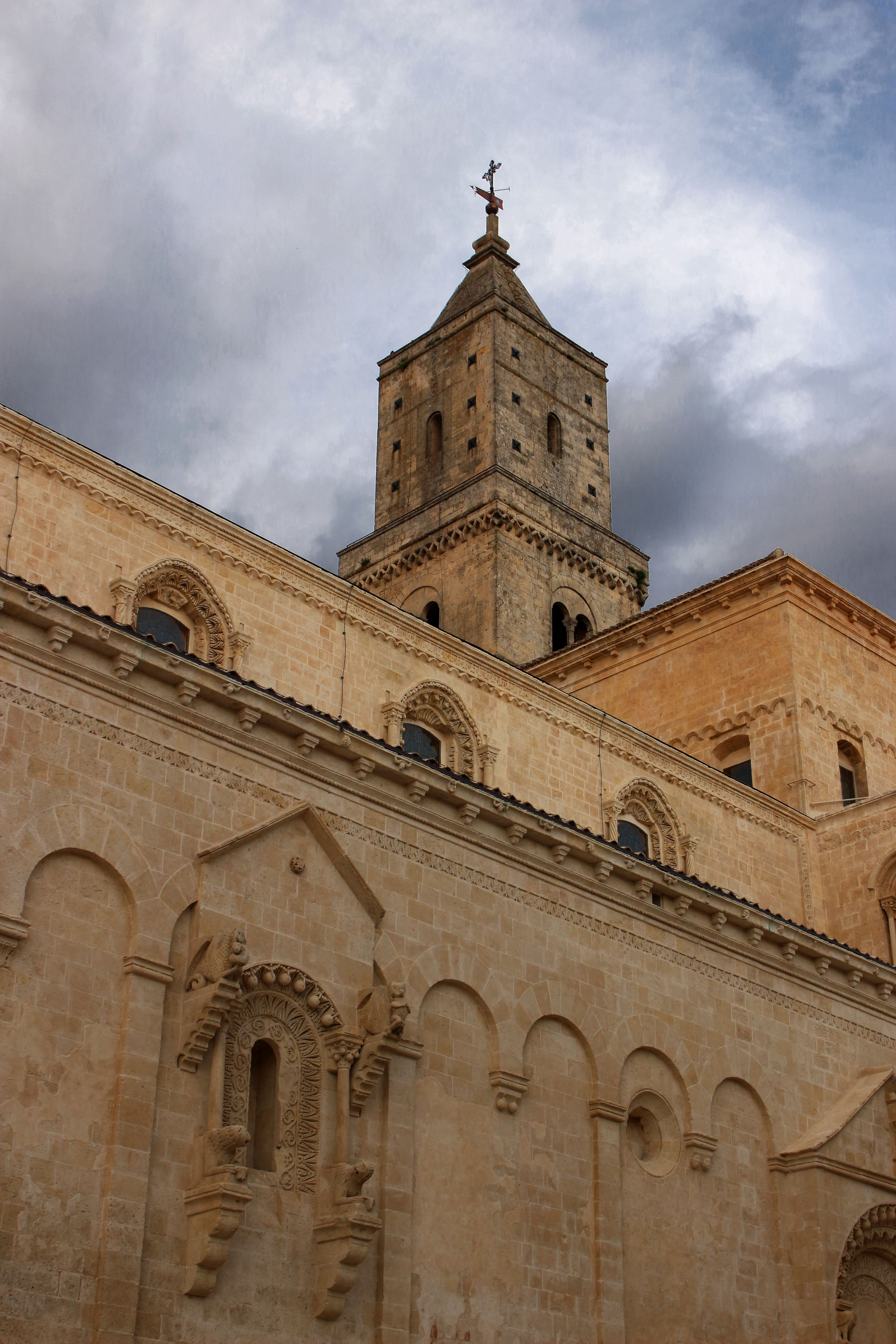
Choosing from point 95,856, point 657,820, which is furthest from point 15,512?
point 657,820

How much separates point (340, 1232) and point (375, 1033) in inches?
72.6

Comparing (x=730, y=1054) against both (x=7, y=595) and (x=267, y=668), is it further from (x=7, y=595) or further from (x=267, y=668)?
(x=7, y=595)

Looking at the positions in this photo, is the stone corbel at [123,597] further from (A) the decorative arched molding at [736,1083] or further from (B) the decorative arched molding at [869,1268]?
(B) the decorative arched molding at [869,1268]

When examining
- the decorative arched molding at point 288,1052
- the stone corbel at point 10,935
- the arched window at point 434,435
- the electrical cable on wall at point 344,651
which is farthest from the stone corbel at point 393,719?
the arched window at point 434,435

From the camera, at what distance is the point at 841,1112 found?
20922mm

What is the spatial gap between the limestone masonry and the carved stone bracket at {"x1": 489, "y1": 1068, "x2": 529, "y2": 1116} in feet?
0.22

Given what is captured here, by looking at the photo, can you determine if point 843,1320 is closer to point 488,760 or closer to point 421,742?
point 488,760

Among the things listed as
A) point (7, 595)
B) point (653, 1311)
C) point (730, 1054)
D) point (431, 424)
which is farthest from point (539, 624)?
point (7, 595)

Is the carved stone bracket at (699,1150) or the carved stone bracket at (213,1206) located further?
the carved stone bracket at (699,1150)

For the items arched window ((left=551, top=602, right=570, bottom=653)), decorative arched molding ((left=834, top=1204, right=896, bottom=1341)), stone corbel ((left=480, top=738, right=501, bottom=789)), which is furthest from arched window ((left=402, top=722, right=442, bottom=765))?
arched window ((left=551, top=602, right=570, bottom=653))

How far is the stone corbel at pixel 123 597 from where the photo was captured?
2173 centimetres

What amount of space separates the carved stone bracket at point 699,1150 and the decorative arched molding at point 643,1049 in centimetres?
15

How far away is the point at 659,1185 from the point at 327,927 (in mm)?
5911

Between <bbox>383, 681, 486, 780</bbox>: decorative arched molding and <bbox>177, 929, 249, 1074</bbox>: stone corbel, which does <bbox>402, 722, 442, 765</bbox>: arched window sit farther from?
<bbox>177, 929, 249, 1074</bbox>: stone corbel
